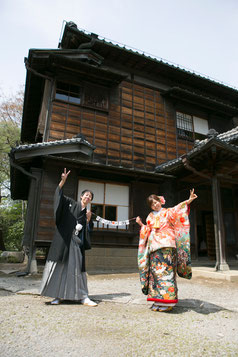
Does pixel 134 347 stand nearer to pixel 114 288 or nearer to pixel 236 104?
pixel 114 288

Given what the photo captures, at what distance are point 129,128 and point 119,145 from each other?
1.04 metres

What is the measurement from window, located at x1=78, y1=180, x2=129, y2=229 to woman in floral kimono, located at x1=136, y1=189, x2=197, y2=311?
5.15m

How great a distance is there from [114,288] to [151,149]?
269 inches

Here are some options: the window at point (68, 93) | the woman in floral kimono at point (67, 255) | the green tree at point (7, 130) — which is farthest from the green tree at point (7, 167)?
the woman in floral kimono at point (67, 255)

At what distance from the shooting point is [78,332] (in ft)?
8.31

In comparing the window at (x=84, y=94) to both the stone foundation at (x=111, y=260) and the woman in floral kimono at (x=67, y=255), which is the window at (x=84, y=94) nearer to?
the stone foundation at (x=111, y=260)

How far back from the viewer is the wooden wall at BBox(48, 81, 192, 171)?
31.2 ft

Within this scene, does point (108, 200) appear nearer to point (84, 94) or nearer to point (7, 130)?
point (84, 94)

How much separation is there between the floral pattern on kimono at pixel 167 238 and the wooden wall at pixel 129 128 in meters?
6.05

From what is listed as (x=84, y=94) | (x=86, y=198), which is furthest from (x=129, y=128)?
(x=86, y=198)

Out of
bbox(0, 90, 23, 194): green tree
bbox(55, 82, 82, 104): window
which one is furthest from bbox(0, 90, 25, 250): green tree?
bbox(55, 82, 82, 104): window

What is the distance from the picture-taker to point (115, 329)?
269 centimetres

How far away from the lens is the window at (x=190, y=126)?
1209 centimetres

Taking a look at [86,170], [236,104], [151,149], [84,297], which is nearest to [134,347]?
[84,297]
